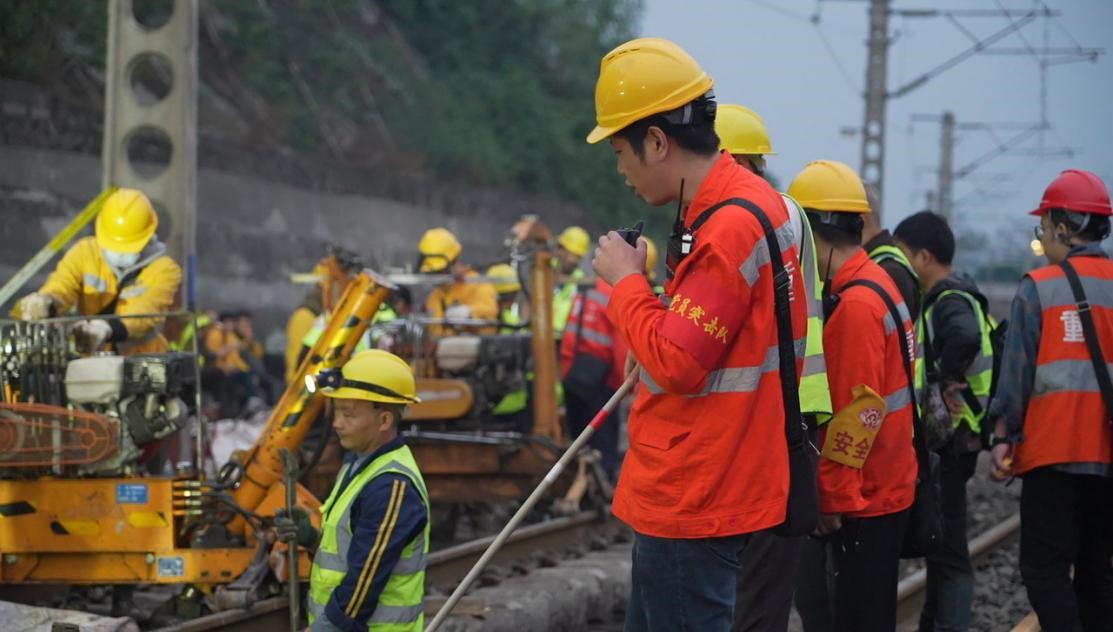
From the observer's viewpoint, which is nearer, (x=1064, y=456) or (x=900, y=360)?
(x=900, y=360)

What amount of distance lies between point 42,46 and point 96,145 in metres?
1.52

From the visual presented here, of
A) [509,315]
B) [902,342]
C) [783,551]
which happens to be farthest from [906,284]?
[509,315]

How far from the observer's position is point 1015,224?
179 ft

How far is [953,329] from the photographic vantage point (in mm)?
6895

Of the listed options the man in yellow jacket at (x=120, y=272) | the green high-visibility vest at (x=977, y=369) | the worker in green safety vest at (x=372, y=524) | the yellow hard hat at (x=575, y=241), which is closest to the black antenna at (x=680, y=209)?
the worker in green safety vest at (x=372, y=524)

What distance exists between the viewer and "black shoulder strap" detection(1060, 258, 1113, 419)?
638 cm

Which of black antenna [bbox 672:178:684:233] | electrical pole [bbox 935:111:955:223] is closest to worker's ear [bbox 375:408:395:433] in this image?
black antenna [bbox 672:178:684:233]

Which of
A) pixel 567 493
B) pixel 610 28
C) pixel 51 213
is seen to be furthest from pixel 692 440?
pixel 610 28

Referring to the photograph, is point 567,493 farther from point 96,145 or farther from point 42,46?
point 42,46

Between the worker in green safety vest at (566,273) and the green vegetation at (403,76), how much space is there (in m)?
7.47

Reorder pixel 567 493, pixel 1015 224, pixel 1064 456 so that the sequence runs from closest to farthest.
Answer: pixel 1064 456 < pixel 567 493 < pixel 1015 224

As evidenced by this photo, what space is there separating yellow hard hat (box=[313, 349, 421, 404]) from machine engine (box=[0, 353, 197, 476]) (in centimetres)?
185

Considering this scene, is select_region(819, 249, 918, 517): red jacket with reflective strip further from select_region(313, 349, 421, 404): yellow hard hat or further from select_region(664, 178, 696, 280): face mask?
select_region(313, 349, 421, 404): yellow hard hat

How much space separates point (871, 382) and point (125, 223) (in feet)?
16.5
